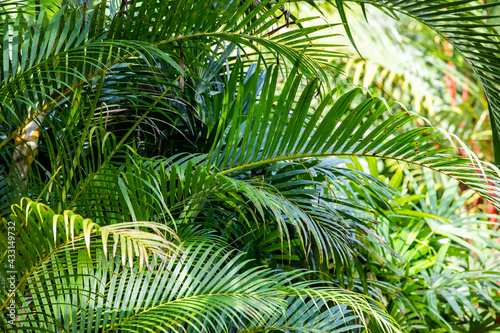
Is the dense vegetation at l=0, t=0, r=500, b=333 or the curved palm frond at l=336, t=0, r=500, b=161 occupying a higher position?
the curved palm frond at l=336, t=0, r=500, b=161

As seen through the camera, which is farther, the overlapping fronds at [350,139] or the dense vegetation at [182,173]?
the overlapping fronds at [350,139]

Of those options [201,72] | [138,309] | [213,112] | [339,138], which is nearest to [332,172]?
[339,138]

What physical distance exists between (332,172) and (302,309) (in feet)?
1.43

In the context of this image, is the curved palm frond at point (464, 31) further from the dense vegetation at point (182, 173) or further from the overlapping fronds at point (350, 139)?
the overlapping fronds at point (350, 139)

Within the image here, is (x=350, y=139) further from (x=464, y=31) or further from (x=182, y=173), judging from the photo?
(x=464, y=31)

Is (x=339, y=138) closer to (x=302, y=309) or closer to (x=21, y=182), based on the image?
(x=302, y=309)

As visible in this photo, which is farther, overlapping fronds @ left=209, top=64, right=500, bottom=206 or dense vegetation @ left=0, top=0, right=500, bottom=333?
overlapping fronds @ left=209, top=64, right=500, bottom=206

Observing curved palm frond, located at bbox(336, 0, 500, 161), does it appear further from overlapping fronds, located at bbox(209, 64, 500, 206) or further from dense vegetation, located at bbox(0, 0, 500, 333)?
overlapping fronds, located at bbox(209, 64, 500, 206)

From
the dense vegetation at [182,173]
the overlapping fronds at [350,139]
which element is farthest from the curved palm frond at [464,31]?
the overlapping fronds at [350,139]

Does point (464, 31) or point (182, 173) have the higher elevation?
point (464, 31)

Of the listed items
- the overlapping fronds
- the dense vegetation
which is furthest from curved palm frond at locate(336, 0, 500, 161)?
the overlapping fronds

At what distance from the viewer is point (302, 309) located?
43.1 inches

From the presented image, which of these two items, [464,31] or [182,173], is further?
[464,31]

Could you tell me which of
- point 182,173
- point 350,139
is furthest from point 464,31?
point 182,173
